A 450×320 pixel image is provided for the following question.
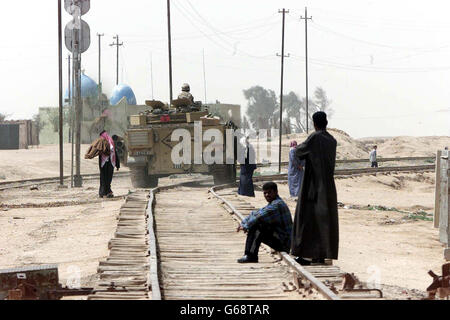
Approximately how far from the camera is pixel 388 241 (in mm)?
15375

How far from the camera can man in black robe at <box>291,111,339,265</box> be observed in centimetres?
955

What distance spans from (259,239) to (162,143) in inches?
566

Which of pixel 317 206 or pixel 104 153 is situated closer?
pixel 317 206

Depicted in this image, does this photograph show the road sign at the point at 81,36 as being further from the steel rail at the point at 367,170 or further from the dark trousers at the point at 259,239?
the dark trousers at the point at 259,239

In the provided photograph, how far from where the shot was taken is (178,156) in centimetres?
2389

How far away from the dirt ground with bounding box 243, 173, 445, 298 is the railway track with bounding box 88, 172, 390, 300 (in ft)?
5.39

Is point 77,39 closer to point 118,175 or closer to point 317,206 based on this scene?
point 118,175

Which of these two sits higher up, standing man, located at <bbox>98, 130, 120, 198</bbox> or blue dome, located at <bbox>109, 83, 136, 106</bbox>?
blue dome, located at <bbox>109, 83, 136, 106</bbox>

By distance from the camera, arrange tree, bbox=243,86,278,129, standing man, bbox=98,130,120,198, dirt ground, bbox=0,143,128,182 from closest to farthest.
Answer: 1. standing man, bbox=98,130,120,198
2. dirt ground, bbox=0,143,128,182
3. tree, bbox=243,86,278,129

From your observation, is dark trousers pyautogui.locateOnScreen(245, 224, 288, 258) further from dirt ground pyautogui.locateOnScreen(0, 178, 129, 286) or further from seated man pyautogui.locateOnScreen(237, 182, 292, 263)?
dirt ground pyautogui.locateOnScreen(0, 178, 129, 286)

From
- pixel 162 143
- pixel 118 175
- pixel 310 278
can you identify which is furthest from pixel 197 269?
pixel 118 175

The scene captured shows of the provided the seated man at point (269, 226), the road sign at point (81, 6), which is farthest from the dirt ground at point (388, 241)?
the road sign at point (81, 6)

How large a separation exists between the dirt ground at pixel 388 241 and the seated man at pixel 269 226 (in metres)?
1.31

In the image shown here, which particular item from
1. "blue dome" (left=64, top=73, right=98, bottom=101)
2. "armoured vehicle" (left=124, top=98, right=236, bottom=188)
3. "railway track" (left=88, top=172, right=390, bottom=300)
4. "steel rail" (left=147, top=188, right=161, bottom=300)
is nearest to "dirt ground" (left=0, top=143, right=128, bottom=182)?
"armoured vehicle" (left=124, top=98, right=236, bottom=188)
